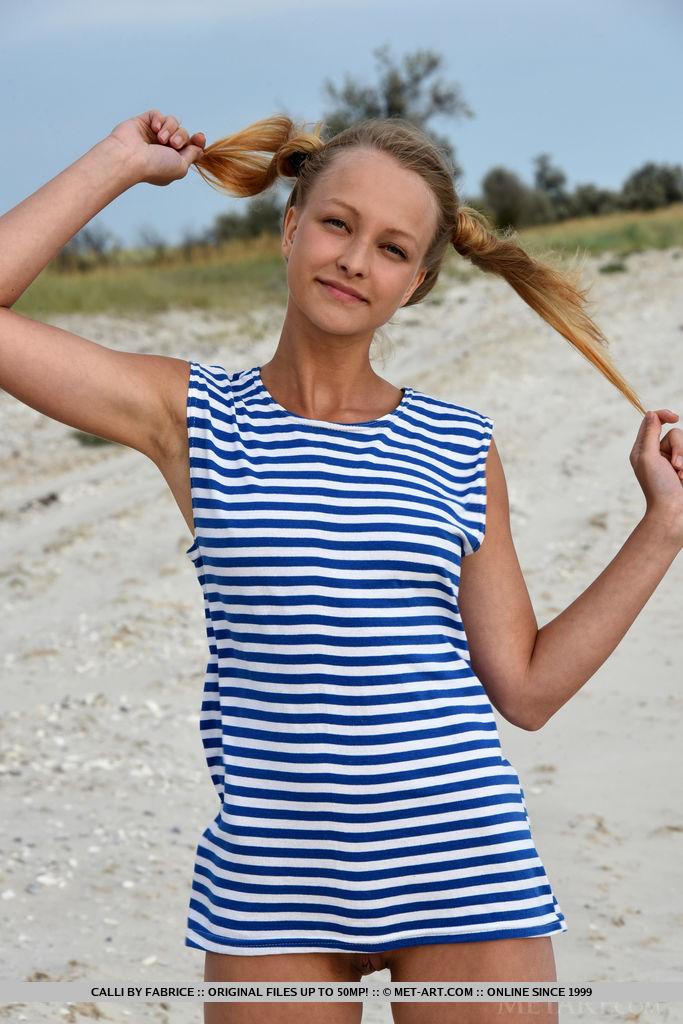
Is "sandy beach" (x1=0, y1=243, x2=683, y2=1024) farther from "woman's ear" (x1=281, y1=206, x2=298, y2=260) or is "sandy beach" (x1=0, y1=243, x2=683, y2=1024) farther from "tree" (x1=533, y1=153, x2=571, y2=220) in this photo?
"tree" (x1=533, y1=153, x2=571, y2=220)

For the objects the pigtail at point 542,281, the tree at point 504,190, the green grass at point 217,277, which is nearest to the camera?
the pigtail at point 542,281

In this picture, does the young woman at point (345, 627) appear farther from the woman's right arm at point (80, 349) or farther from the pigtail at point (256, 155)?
the pigtail at point (256, 155)

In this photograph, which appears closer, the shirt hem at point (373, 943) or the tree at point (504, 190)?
the shirt hem at point (373, 943)

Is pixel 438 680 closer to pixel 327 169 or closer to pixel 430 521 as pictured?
pixel 430 521

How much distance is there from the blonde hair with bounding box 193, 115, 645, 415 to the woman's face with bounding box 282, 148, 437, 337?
0.15ft

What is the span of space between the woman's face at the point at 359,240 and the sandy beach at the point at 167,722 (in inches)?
71.4

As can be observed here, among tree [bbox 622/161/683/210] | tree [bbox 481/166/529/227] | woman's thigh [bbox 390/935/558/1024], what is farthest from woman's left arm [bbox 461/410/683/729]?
tree [bbox 481/166/529/227]

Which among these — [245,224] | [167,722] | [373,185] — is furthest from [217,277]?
[373,185]

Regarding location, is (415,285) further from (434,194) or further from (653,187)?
(653,187)

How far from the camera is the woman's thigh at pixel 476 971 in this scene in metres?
1.55

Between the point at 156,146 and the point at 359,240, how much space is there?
12.9 inches

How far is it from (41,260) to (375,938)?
3.24 feet

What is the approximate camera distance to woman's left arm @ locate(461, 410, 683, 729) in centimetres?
175

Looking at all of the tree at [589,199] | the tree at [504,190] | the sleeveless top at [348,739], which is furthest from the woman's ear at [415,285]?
the tree at [589,199]
